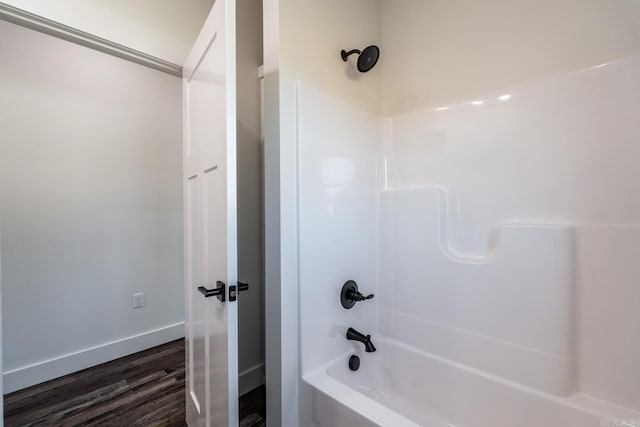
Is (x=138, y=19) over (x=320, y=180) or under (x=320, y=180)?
over

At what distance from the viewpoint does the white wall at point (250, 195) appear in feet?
5.81

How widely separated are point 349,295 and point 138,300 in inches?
76.9

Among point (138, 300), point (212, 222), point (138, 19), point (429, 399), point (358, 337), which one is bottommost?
point (429, 399)

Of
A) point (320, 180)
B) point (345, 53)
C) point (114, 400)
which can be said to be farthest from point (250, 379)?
point (345, 53)

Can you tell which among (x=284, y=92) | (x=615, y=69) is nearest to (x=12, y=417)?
(x=284, y=92)

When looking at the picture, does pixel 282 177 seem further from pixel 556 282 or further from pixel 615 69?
pixel 615 69

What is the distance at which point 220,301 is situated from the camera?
990 millimetres

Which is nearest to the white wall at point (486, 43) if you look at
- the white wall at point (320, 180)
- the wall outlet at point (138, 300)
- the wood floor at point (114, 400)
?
the white wall at point (320, 180)

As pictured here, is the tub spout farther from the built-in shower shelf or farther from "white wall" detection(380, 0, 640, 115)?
"white wall" detection(380, 0, 640, 115)

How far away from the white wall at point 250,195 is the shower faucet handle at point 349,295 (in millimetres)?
708

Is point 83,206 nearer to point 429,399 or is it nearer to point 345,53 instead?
point 345,53

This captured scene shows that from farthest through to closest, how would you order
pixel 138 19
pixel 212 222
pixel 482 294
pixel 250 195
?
pixel 250 195
pixel 138 19
pixel 482 294
pixel 212 222

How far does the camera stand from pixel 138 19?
5.24 ft

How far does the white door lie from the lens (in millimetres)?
935
